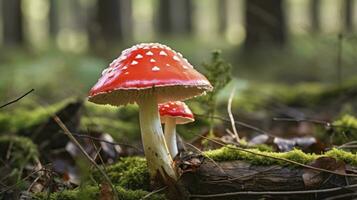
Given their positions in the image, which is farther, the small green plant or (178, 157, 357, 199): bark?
the small green plant

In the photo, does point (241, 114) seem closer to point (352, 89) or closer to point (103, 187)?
point (352, 89)

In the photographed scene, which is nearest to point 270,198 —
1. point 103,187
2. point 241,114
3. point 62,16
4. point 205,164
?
point 205,164

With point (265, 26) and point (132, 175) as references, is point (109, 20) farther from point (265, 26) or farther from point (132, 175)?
→ point (132, 175)

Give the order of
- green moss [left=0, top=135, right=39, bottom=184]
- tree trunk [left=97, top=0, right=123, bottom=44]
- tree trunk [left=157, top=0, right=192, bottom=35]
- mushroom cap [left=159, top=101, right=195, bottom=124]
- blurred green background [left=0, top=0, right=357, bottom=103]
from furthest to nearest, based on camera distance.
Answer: tree trunk [left=157, top=0, right=192, bottom=35] → tree trunk [left=97, top=0, right=123, bottom=44] → blurred green background [left=0, top=0, right=357, bottom=103] → green moss [left=0, top=135, right=39, bottom=184] → mushroom cap [left=159, top=101, right=195, bottom=124]

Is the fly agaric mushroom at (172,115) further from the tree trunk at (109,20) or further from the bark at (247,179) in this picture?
the tree trunk at (109,20)

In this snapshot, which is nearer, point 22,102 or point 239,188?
point 239,188

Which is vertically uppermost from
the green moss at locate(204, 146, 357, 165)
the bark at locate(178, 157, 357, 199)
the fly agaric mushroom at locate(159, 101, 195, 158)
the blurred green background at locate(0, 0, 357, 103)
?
the fly agaric mushroom at locate(159, 101, 195, 158)

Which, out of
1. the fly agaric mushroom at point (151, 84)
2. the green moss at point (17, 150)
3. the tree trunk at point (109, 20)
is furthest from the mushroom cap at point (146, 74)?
the tree trunk at point (109, 20)

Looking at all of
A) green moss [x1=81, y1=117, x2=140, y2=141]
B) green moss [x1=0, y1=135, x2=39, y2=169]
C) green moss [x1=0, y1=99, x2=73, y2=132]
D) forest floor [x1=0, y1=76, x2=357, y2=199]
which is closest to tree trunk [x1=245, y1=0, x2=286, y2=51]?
forest floor [x1=0, y1=76, x2=357, y2=199]

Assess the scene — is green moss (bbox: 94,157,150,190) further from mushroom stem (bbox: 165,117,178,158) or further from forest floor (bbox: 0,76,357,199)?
mushroom stem (bbox: 165,117,178,158)
